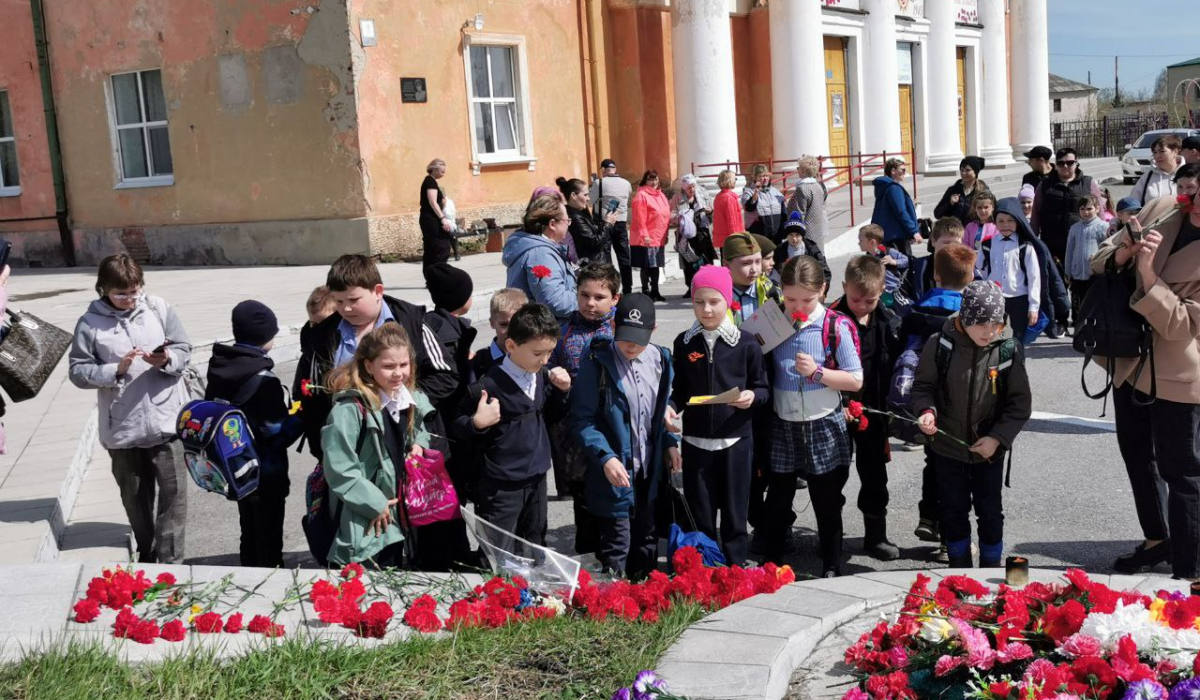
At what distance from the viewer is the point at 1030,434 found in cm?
791

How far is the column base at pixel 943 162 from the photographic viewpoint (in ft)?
100

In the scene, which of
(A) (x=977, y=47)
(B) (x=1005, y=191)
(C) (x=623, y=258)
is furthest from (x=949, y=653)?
(A) (x=977, y=47)

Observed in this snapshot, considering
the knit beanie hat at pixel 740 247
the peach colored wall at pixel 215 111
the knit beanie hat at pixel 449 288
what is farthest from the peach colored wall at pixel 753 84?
the knit beanie hat at pixel 449 288

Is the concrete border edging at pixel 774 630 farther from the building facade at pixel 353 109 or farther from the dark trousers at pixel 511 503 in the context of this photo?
the building facade at pixel 353 109

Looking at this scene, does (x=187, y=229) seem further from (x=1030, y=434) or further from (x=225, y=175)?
(x=1030, y=434)

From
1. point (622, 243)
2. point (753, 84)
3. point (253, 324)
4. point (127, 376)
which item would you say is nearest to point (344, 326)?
point (253, 324)

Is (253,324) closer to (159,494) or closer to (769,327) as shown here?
(159,494)

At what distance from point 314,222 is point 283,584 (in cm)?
1522

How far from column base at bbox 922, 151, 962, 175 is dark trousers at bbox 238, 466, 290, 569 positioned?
2742 cm

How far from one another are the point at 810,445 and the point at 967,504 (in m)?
0.72

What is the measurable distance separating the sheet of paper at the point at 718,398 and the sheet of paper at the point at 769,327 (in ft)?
1.26

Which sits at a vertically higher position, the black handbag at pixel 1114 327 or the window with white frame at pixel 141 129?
the window with white frame at pixel 141 129

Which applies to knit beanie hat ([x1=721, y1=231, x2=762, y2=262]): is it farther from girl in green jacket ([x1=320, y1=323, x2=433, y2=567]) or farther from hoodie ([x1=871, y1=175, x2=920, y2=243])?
hoodie ([x1=871, y1=175, x2=920, y2=243])

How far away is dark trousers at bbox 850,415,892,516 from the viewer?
5.80m
